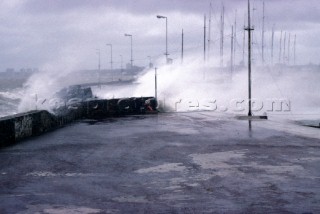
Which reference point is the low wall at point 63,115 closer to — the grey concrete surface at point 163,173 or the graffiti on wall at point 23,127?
the graffiti on wall at point 23,127

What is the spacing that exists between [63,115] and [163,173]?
12899 mm

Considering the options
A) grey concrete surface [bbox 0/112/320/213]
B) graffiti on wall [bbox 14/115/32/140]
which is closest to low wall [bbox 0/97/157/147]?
graffiti on wall [bbox 14/115/32/140]

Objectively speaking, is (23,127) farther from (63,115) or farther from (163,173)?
(163,173)

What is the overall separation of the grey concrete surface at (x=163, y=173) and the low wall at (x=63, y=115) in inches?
25.6

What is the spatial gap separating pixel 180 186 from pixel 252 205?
6.67 feet

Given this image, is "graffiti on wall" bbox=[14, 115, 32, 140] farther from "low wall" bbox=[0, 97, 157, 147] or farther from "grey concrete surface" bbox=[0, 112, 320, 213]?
"grey concrete surface" bbox=[0, 112, 320, 213]

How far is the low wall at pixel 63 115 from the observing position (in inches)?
619

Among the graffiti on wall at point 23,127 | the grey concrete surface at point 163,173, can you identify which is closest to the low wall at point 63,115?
the graffiti on wall at point 23,127

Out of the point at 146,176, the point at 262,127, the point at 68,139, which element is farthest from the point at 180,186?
the point at 262,127

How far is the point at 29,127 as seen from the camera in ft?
57.6

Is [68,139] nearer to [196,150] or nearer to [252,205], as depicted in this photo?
[196,150]

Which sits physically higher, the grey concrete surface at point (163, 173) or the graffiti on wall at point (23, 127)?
the graffiti on wall at point (23, 127)

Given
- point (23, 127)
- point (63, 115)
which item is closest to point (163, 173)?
point (23, 127)

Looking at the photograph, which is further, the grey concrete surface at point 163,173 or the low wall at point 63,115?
the low wall at point 63,115
